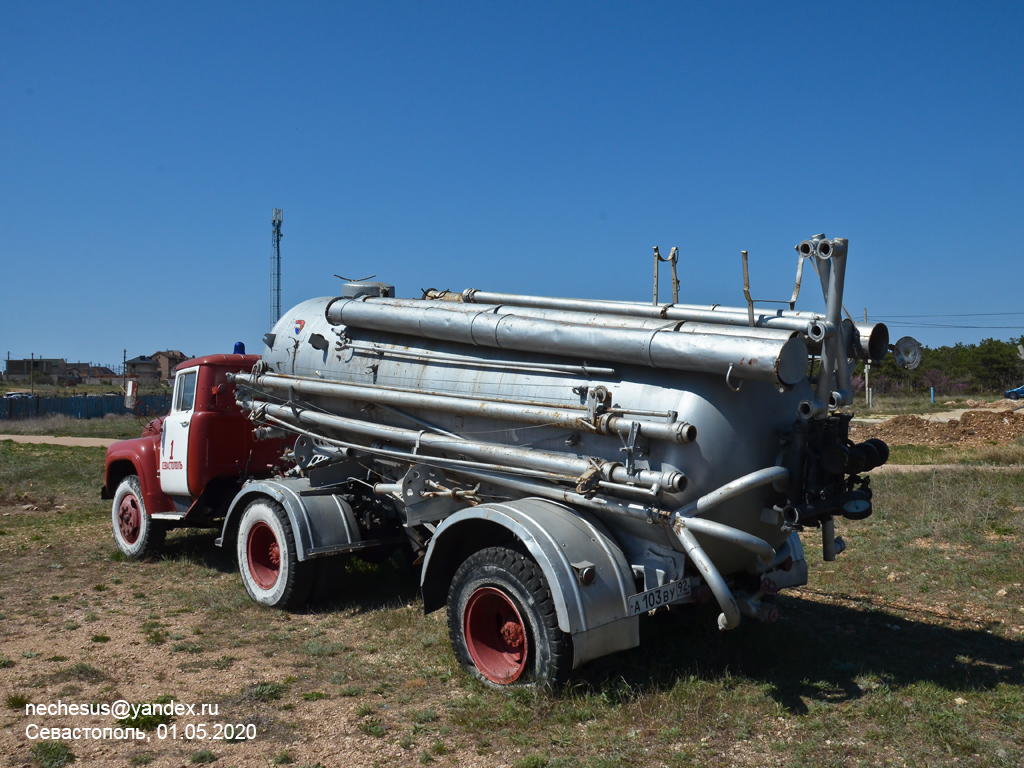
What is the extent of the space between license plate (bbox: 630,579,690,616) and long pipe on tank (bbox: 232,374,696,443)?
1.07m

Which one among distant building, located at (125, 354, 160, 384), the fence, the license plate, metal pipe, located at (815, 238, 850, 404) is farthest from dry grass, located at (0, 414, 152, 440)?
metal pipe, located at (815, 238, 850, 404)

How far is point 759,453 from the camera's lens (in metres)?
5.85

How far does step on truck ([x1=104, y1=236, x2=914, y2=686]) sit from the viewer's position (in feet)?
18.5

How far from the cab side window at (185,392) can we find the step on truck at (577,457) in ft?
7.82

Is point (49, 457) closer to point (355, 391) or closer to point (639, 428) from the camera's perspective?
point (355, 391)

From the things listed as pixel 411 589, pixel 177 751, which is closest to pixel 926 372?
pixel 411 589

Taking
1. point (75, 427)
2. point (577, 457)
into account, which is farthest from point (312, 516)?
point (75, 427)

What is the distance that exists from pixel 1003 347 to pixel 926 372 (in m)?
5.31

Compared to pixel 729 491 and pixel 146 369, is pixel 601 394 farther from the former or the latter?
pixel 146 369

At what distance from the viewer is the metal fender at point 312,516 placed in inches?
312

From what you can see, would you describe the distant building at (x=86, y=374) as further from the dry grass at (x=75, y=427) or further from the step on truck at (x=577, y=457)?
the step on truck at (x=577, y=457)

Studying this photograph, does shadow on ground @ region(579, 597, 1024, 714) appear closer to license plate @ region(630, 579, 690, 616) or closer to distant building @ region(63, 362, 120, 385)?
license plate @ region(630, 579, 690, 616)

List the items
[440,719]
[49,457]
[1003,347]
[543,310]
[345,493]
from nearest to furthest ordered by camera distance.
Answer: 1. [440,719]
2. [543,310]
3. [345,493]
4. [49,457]
5. [1003,347]

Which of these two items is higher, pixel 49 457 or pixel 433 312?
pixel 433 312
